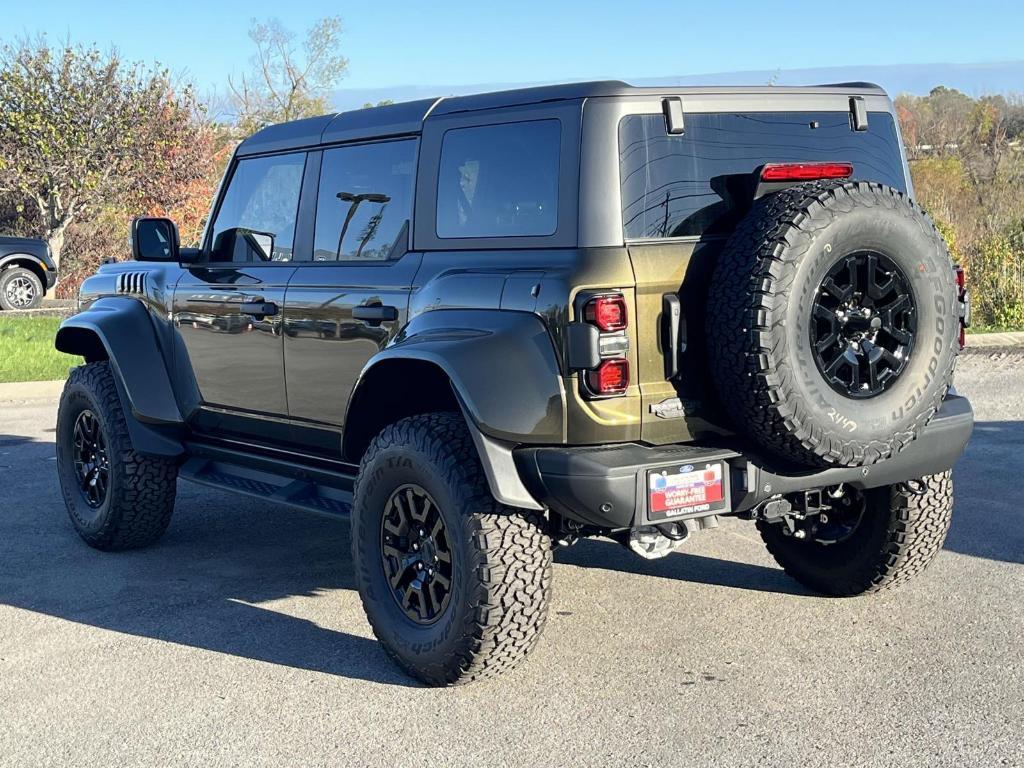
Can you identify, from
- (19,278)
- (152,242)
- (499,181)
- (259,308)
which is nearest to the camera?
(499,181)

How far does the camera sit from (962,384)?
11.0 m

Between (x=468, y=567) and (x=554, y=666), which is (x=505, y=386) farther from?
(x=554, y=666)

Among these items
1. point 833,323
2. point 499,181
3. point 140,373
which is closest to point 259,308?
point 140,373

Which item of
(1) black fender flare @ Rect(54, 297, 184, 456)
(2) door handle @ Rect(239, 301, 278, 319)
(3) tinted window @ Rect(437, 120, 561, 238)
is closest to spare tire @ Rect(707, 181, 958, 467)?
(3) tinted window @ Rect(437, 120, 561, 238)

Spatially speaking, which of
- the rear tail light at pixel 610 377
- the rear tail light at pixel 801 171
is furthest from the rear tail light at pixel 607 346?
the rear tail light at pixel 801 171

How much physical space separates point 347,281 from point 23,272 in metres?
15.8

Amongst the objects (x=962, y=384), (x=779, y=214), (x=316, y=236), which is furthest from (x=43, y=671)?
(x=962, y=384)

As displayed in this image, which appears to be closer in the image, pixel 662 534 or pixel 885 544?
pixel 662 534

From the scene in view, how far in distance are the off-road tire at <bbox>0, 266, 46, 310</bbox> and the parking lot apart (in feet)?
44.9

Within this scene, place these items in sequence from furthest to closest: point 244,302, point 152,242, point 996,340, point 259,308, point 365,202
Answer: point 996,340, point 152,242, point 244,302, point 259,308, point 365,202

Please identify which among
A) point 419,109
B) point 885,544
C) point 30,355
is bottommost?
point 885,544

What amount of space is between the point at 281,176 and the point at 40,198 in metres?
19.2

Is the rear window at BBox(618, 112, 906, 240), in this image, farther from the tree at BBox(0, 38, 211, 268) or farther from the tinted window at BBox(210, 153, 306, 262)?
the tree at BBox(0, 38, 211, 268)

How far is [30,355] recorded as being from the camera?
13.1 meters
